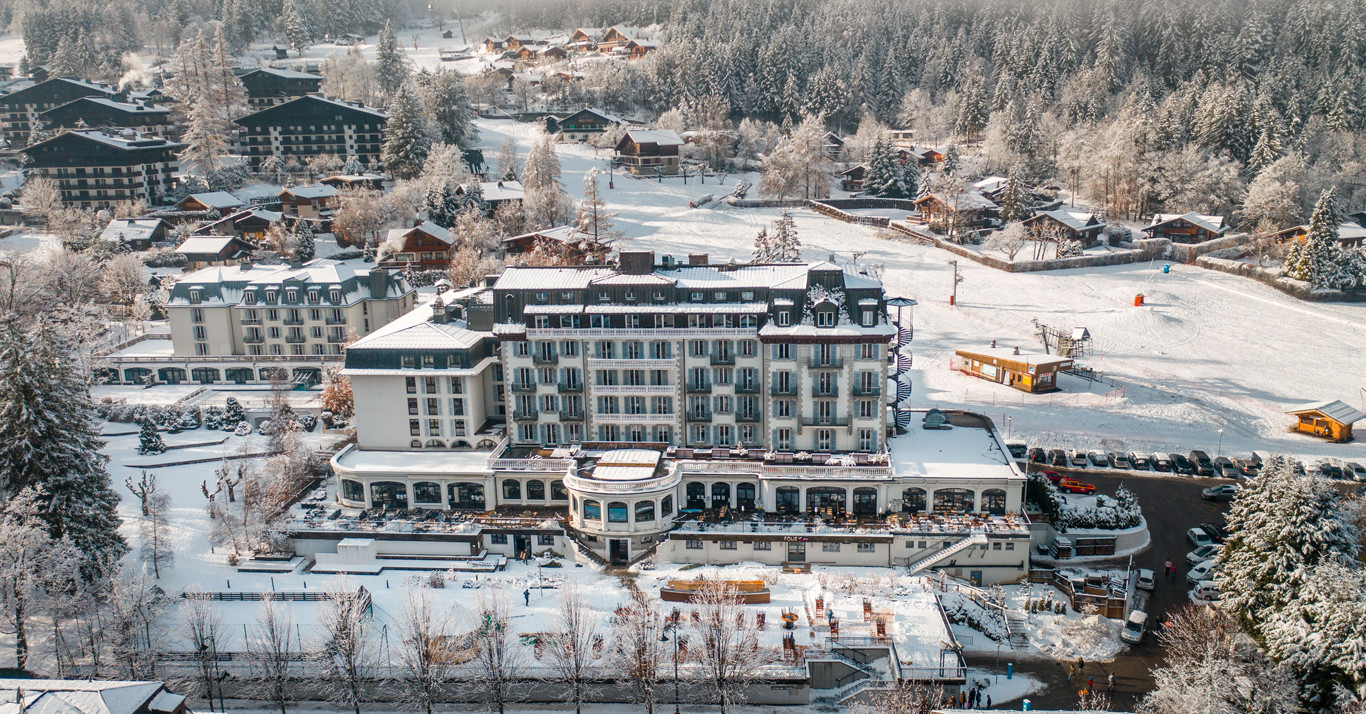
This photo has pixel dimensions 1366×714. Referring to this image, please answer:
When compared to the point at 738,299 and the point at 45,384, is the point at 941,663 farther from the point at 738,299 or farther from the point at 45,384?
the point at 45,384

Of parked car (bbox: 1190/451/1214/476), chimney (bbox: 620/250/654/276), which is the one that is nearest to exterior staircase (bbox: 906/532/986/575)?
parked car (bbox: 1190/451/1214/476)

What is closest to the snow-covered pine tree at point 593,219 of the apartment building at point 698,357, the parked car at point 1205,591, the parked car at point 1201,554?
the apartment building at point 698,357

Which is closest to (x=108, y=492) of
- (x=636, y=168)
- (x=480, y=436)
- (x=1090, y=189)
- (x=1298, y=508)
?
(x=480, y=436)

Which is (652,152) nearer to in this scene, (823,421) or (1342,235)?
(1342,235)


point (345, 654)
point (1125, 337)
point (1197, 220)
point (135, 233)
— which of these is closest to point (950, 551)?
point (345, 654)

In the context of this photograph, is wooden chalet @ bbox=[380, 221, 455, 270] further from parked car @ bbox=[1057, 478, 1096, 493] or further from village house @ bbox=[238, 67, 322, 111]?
parked car @ bbox=[1057, 478, 1096, 493]

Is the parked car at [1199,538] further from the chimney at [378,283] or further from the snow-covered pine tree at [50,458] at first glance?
the chimney at [378,283]

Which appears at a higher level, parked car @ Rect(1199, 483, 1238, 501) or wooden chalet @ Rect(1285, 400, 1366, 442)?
wooden chalet @ Rect(1285, 400, 1366, 442)
